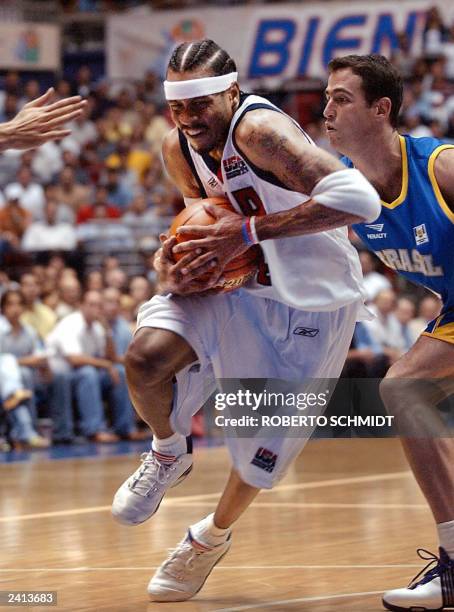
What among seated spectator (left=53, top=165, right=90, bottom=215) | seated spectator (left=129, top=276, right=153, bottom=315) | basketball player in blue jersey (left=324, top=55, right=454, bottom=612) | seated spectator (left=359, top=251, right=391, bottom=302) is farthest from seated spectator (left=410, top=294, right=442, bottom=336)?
basketball player in blue jersey (left=324, top=55, right=454, bottom=612)

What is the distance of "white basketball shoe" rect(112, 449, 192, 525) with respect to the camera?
467 centimetres

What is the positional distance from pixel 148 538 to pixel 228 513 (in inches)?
60.0

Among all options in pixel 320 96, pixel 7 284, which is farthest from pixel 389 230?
pixel 320 96

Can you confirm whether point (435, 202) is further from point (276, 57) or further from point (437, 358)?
point (276, 57)

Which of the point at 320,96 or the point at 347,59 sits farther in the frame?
the point at 320,96

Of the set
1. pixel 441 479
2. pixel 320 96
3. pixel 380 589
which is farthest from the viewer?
pixel 320 96

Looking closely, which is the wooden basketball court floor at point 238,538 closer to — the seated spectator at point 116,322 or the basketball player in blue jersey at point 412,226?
the basketball player in blue jersey at point 412,226

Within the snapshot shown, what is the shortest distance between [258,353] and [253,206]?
1.86 feet

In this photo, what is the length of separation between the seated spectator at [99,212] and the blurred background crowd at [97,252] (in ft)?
0.05

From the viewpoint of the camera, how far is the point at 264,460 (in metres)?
4.70

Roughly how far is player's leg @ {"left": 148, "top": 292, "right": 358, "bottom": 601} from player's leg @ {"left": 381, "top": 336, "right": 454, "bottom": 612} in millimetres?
288

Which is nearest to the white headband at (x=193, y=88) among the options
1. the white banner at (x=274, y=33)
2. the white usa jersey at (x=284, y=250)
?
the white usa jersey at (x=284, y=250)

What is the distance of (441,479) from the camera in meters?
4.46

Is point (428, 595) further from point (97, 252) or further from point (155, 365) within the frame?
point (97, 252)
